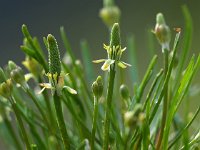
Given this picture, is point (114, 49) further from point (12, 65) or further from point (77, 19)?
point (77, 19)

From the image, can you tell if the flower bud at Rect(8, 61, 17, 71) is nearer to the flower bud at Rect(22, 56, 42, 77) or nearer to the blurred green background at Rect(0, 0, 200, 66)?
the flower bud at Rect(22, 56, 42, 77)

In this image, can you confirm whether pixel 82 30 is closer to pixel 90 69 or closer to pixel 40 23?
pixel 40 23

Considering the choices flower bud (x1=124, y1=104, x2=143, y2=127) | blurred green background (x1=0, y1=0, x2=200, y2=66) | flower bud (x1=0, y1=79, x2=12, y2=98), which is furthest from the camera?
blurred green background (x1=0, y1=0, x2=200, y2=66)

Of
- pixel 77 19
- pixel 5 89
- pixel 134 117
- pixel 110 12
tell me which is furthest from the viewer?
pixel 77 19

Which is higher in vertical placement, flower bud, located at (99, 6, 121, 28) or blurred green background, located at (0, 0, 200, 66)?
blurred green background, located at (0, 0, 200, 66)

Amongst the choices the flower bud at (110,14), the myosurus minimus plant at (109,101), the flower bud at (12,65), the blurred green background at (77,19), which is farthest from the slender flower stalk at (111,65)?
the blurred green background at (77,19)

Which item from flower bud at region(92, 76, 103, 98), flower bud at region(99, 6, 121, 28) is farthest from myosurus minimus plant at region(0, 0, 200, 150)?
flower bud at region(99, 6, 121, 28)

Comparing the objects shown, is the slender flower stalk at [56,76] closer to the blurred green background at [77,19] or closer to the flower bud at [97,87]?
the flower bud at [97,87]

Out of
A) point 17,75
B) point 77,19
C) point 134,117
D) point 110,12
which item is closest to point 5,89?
point 17,75

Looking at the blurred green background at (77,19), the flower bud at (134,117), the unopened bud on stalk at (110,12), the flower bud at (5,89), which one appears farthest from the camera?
the blurred green background at (77,19)
